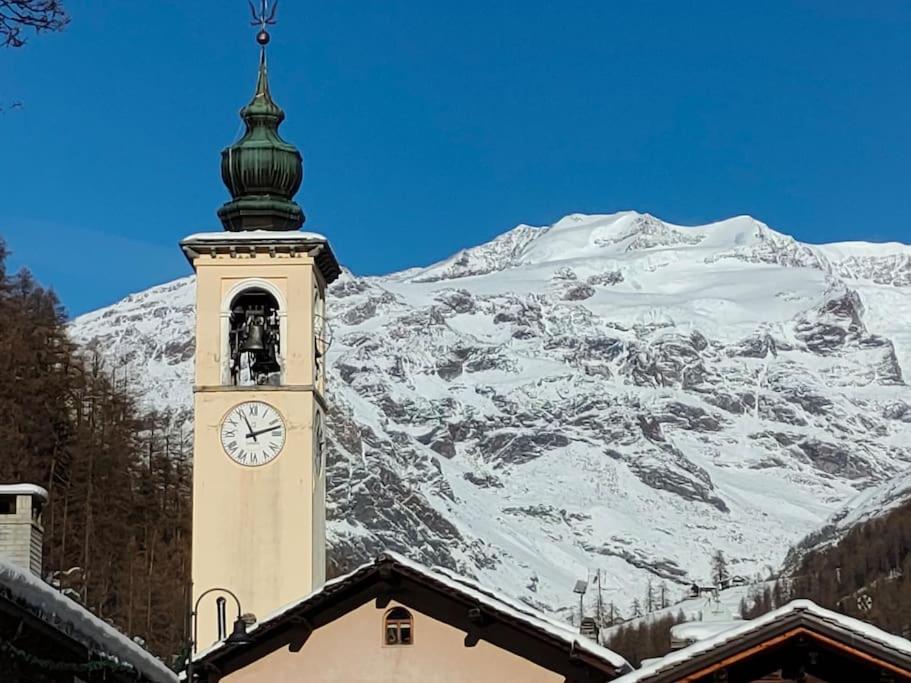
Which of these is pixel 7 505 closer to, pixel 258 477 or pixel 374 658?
pixel 374 658

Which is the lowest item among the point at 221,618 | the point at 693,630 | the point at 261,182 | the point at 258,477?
the point at 693,630

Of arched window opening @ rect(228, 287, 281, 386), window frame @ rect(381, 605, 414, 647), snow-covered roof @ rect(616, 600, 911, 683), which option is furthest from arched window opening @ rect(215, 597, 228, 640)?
snow-covered roof @ rect(616, 600, 911, 683)

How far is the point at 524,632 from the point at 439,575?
1.34 metres

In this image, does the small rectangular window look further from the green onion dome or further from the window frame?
the green onion dome

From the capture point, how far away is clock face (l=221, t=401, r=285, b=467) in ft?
117

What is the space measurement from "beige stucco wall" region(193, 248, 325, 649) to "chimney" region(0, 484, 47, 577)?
42.9 ft

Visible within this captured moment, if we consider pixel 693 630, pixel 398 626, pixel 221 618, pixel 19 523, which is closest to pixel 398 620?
pixel 398 626

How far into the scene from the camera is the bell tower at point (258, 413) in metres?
35.2

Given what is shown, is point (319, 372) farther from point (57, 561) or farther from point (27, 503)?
point (57, 561)

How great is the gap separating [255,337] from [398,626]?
10.8 metres

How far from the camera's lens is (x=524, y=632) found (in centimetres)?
2612

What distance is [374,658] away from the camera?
87.6 feet

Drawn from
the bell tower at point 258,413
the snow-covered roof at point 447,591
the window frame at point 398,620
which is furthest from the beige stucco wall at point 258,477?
the snow-covered roof at point 447,591

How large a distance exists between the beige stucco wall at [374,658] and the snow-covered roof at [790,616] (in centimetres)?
529
